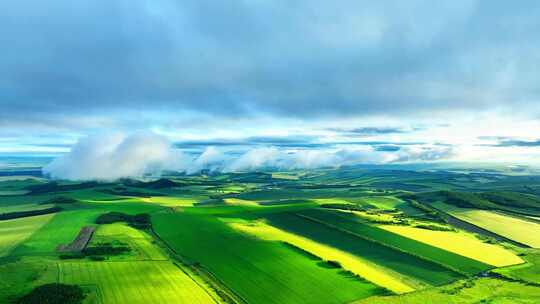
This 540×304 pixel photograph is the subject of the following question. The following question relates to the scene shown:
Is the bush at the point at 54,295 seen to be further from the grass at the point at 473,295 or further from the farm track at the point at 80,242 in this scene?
the grass at the point at 473,295

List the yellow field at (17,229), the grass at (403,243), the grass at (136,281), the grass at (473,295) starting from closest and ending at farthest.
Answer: the grass at (136,281), the grass at (473,295), the grass at (403,243), the yellow field at (17,229)

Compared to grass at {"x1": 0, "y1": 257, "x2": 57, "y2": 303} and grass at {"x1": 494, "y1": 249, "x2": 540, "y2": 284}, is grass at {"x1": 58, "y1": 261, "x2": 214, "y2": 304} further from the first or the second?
grass at {"x1": 494, "y1": 249, "x2": 540, "y2": 284}

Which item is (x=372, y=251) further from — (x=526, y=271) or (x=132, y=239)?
(x=132, y=239)

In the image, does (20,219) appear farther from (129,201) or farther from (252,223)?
(252,223)

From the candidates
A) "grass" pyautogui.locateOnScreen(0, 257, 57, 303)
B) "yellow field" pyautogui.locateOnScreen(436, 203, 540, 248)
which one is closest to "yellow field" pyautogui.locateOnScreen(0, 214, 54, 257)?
"grass" pyautogui.locateOnScreen(0, 257, 57, 303)

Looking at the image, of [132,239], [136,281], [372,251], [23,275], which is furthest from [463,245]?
[23,275]

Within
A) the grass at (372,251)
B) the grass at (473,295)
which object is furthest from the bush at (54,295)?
the grass at (372,251)
